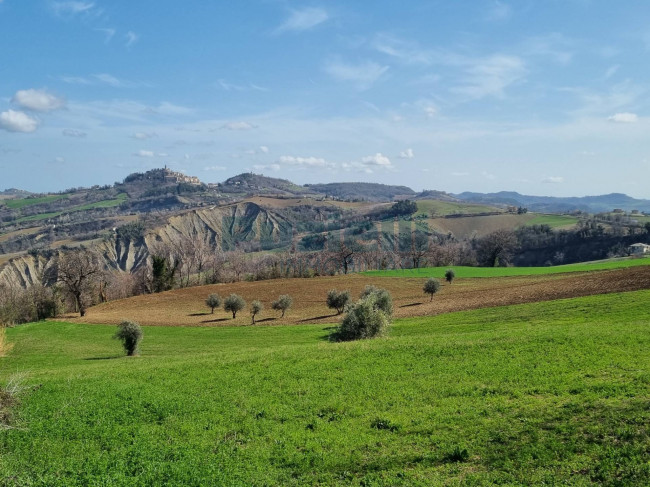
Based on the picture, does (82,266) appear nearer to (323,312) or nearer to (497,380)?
(323,312)

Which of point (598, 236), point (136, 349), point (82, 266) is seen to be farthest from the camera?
point (598, 236)

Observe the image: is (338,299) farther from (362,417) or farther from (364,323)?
(362,417)

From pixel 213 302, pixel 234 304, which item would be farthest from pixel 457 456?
pixel 213 302

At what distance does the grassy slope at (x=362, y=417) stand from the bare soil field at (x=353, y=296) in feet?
92.4

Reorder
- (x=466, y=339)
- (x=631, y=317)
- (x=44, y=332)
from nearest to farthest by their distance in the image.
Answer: (x=466, y=339) < (x=631, y=317) < (x=44, y=332)

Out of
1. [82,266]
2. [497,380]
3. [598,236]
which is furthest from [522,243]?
[497,380]

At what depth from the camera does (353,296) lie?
80750mm

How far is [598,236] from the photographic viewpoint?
18475cm

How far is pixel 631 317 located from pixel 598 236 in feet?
595

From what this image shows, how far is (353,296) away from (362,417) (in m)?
64.4

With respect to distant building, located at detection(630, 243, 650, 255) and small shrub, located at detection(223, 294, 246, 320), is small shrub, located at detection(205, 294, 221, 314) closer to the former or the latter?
small shrub, located at detection(223, 294, 246, 320)

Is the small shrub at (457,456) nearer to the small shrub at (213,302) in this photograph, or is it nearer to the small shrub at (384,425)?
the small shrub at (384,425)

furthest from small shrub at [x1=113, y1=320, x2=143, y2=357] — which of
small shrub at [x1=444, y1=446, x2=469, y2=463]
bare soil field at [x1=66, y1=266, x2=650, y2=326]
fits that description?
small shrub at [x1=444, y1=446, x2=469, y2=463]

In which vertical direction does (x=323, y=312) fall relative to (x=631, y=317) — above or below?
below
